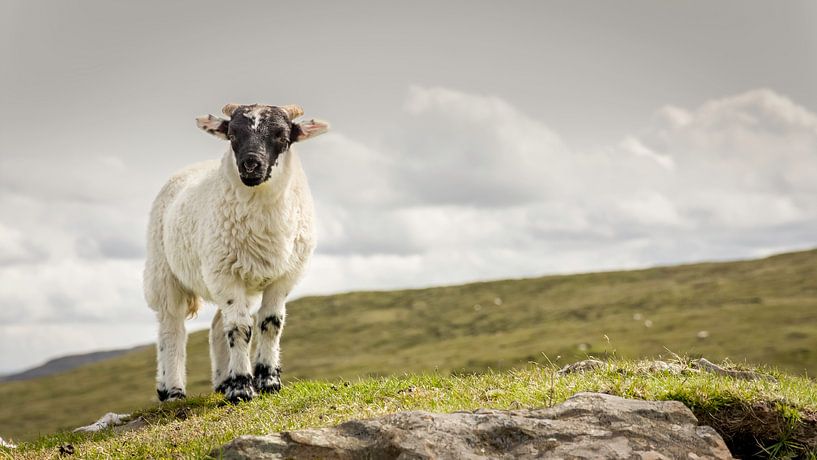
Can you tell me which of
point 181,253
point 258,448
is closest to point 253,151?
point 181,253

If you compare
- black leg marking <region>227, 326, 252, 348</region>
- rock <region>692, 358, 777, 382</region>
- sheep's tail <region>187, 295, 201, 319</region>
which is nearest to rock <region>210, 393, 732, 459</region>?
rock <region>692, 358, 777, 382</region>

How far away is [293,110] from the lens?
15.8 metres

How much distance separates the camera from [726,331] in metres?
104

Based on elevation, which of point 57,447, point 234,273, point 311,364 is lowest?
point 311,364

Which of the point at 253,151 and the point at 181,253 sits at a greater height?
the point at 253,151

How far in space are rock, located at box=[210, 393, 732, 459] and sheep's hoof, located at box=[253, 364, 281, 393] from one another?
652cm

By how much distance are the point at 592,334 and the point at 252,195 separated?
4172 inches

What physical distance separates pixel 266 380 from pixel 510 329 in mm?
126496

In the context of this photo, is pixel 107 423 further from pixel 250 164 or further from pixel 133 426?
pixel 250 164

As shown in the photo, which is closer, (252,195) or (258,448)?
(258,448)

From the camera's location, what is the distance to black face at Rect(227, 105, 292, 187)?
1420 centimetres

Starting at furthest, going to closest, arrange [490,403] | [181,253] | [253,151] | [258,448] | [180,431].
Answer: [181,253], [253,151], [180,431], [490,403], [258,448]

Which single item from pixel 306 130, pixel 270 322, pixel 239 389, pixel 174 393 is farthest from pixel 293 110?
pixel 174 393

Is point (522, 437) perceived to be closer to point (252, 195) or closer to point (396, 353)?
point (252, 195)
